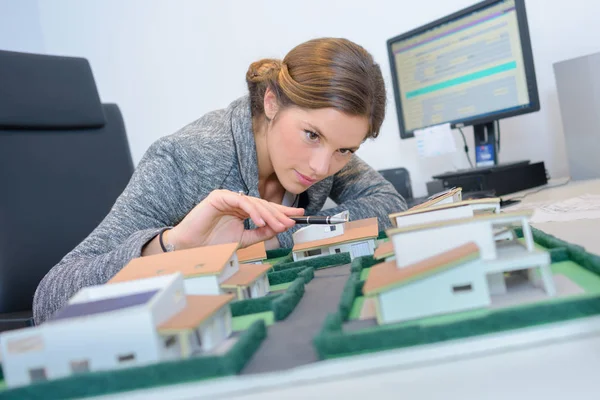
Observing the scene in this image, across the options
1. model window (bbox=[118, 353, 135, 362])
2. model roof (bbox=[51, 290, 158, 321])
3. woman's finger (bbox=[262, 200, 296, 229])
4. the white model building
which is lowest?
model window (bbox=[118, 353, 135, 362])

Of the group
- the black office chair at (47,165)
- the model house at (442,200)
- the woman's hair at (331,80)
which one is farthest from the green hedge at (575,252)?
the black office chair at (47,165)

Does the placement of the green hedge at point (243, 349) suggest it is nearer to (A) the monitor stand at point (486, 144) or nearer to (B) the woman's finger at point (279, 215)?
(B) the woman's finger at point (279, 215)

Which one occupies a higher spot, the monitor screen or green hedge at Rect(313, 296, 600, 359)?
the monitor screen

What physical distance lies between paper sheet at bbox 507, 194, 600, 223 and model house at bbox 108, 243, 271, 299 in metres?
0.66

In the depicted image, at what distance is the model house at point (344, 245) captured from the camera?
3.20 ft

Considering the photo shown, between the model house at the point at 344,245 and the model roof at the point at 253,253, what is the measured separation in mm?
64

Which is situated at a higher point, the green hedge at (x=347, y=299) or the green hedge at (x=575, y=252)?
the green hedge at (x=347, y=299)

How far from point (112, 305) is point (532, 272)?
435 millimetres

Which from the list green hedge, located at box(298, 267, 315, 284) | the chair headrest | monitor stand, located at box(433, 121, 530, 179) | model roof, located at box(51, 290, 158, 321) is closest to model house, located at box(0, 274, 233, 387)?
model roof, located at box(51, 290, 158, 321)

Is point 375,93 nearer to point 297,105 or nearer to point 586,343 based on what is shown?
point 297,105

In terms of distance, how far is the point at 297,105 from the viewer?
1218 mm

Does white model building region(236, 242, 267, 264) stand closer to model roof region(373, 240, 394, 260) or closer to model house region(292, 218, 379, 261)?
model house region(292, 218, 379, 261)

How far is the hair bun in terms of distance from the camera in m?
1.35

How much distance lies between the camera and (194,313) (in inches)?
21.5
